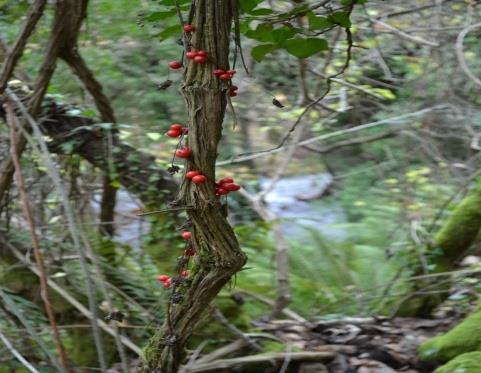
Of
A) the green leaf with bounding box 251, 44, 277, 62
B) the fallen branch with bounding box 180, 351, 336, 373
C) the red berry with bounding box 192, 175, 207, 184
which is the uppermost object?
the green leaf with bounding box 251, 44, 277, 62

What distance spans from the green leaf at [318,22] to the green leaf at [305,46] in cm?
6

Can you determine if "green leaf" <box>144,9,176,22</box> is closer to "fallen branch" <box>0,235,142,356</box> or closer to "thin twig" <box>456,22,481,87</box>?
"fallen branch" <box>0,235,142,356</box>

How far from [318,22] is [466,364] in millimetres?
1752

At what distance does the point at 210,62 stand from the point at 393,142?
247 inches

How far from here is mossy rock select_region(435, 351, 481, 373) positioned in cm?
308

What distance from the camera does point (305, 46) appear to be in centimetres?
223

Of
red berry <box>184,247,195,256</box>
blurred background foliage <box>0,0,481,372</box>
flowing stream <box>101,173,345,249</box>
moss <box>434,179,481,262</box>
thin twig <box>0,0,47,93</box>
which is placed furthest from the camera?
flowing stream <box>101,173,345,249</box>

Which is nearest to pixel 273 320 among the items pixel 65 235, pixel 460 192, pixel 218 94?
pixel 65 235

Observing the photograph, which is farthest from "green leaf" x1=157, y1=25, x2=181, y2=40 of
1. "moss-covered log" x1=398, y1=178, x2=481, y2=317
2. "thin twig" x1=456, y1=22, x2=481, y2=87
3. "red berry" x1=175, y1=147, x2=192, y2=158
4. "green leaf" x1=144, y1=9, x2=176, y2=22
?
"moss-covered log" x1=398, y1=178, x2=481, y2=317

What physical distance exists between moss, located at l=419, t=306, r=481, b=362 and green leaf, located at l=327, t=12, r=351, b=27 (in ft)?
6.67

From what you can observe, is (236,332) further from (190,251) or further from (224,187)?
(224,187)

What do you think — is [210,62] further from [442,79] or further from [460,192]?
[442,79]

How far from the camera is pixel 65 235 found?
438cm

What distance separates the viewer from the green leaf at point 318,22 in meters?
2.23
